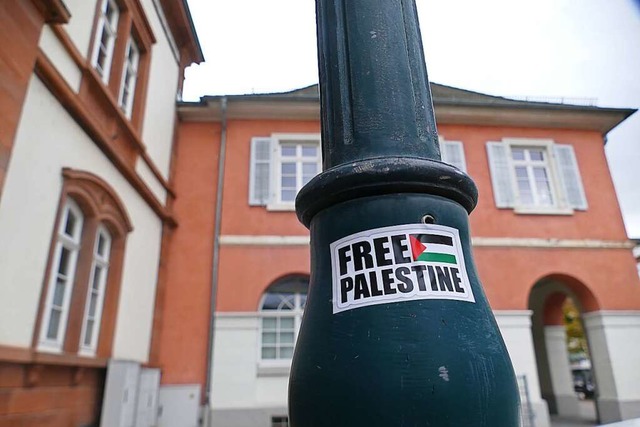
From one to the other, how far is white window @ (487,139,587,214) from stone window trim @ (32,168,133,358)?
27.2 feet

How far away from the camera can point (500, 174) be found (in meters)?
11.9

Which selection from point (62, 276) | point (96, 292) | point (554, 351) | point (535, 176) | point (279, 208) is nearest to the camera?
point (62, 276)

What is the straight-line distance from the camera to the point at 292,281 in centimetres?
1097

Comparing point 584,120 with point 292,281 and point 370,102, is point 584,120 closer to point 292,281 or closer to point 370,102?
point 292,281

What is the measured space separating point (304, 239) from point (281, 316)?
1724 millimetres

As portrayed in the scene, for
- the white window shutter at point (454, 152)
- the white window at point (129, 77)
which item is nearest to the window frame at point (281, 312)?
the white window shutter at point (454, 152)

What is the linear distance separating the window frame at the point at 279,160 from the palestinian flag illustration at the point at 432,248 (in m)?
10.1

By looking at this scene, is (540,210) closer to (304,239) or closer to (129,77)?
(304,239)

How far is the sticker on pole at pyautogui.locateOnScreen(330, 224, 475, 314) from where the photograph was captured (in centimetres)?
91

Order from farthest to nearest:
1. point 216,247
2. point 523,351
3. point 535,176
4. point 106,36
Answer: point 535,176
point 216,247
point 523,351
point 106,36

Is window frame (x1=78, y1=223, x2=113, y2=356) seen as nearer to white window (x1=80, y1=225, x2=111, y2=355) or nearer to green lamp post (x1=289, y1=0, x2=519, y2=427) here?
white window (x1=80, y1=225, x2=111, y2=355)

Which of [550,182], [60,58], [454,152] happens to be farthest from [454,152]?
[60,58]

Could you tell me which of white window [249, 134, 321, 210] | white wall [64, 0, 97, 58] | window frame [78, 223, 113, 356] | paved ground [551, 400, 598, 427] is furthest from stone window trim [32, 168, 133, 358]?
paved ground [551, 400, 598, 427]

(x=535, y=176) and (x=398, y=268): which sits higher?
(x=535, y=176)
